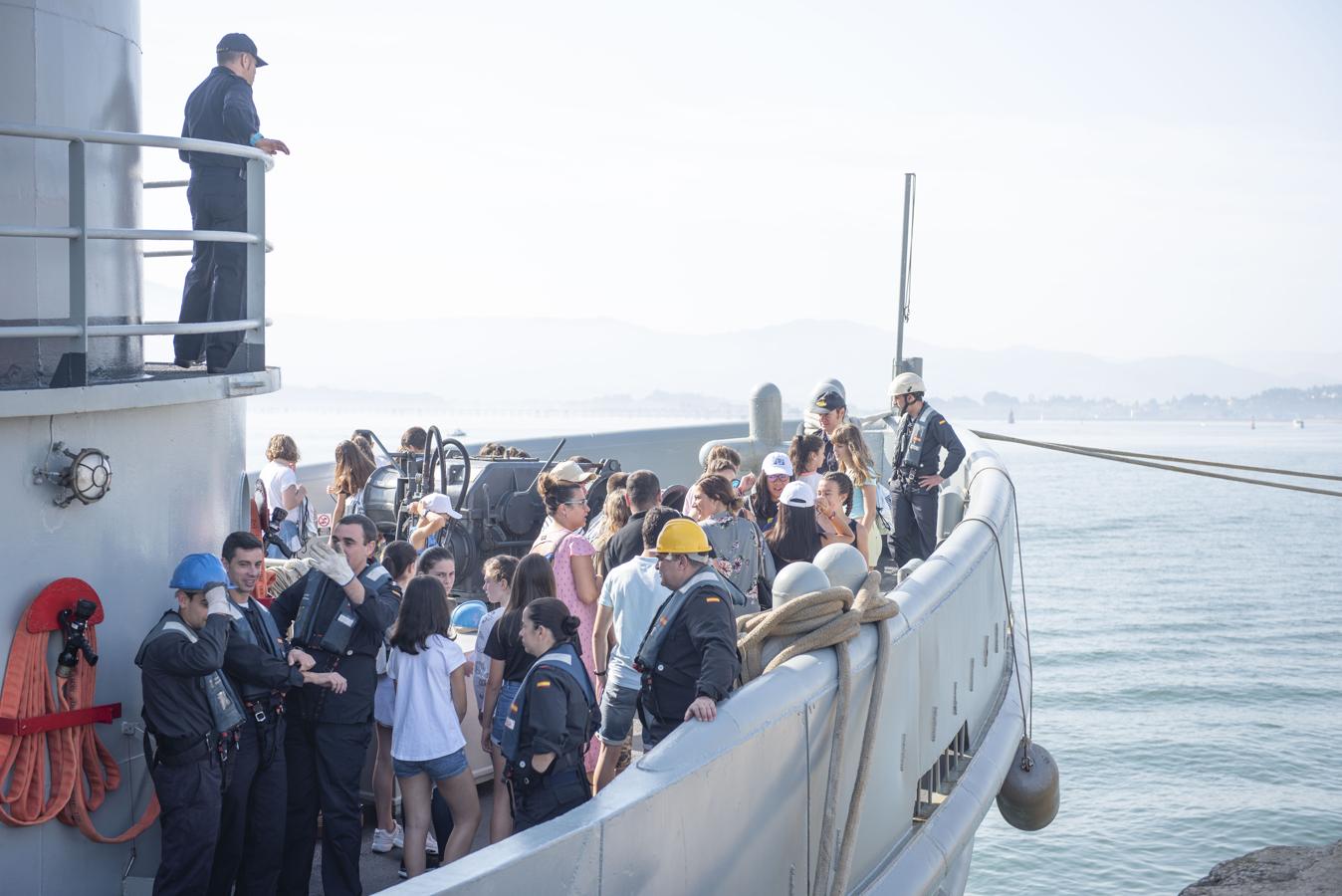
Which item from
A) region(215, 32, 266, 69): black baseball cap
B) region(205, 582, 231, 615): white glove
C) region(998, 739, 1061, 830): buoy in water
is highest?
region(215, 32, 266, 69): black baseball cap

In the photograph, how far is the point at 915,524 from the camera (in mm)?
9125

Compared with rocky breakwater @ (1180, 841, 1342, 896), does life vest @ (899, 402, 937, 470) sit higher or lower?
higher

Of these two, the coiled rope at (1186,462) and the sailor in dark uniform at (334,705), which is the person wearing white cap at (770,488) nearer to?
the coiled rope at (1186,462)

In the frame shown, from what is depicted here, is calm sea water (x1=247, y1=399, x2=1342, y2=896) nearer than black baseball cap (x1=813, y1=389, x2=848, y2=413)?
No

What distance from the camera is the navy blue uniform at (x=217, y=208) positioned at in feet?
16.8

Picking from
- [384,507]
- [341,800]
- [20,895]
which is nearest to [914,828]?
[341,800]

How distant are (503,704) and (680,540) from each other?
103 centimetres

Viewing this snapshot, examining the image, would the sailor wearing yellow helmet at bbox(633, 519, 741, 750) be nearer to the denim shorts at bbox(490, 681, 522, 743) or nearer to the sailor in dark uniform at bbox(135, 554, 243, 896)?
the denim shorts at bbox(490, 681, 522, 743)

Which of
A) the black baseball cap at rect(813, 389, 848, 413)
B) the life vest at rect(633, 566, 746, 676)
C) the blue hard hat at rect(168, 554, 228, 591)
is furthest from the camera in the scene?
the black baseball cap at rect(813, 389, 848, 413)

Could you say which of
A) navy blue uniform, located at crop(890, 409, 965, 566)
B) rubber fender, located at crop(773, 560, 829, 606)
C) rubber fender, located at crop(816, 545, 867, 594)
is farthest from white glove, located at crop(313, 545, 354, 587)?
navy blue uniform, located at crop(890, 409, 965, 566)

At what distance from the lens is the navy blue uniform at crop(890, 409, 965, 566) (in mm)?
8750

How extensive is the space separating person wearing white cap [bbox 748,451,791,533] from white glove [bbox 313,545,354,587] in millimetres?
3320

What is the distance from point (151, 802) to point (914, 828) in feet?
10.3

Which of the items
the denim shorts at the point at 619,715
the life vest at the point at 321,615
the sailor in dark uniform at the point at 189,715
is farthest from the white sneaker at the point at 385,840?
the denim shorts at the point at 619,715
